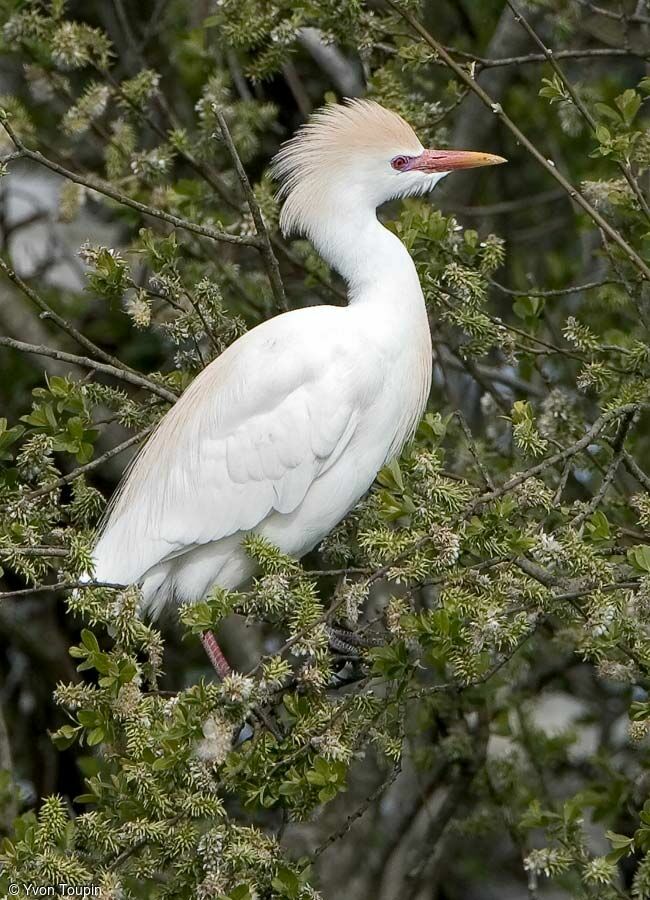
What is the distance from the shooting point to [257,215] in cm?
322

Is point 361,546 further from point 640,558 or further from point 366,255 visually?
point 366,255

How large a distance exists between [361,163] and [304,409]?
71 cm

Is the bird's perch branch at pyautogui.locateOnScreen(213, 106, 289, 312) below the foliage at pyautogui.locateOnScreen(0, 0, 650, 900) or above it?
above

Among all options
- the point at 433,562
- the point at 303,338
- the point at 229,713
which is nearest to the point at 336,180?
the point at 303,338

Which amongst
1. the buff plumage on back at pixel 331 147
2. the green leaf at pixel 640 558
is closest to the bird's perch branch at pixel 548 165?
the buff plumage on back at pixel 331 147

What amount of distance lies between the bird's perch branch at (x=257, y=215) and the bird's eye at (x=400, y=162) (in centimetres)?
51

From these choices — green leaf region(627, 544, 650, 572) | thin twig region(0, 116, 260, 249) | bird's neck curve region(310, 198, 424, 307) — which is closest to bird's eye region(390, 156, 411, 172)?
bird's neck curve region(310, 198, 424, 307)

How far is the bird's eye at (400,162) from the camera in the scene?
12.5 feet

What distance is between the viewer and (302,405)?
11.9ft

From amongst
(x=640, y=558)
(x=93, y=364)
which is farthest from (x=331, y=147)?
(x=640, y=558)

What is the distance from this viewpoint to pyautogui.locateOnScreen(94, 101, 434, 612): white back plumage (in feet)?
11.8

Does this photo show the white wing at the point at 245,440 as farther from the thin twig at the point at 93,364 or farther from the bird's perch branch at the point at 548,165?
the bird's perch branch at the point at 548,165

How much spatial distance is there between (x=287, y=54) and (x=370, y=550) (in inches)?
74.0

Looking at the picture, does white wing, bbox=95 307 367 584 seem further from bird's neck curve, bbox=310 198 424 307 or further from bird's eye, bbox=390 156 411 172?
bird's eye, bbox=390 156 411 172
